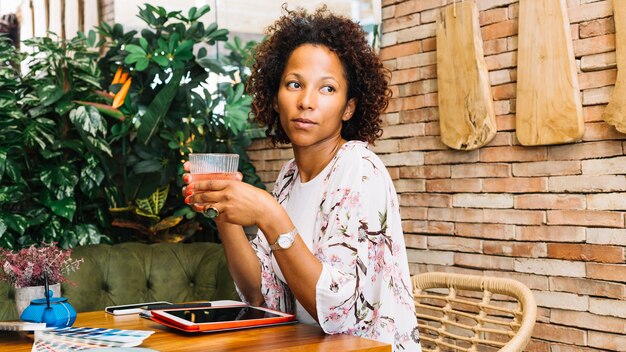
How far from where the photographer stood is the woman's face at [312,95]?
174 centimetres

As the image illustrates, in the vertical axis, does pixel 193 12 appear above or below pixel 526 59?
above

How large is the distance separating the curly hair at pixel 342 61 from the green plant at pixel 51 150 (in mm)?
1484

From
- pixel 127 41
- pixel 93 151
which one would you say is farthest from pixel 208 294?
pixel 127 41

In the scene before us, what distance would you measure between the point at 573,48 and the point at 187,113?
74.1 inches

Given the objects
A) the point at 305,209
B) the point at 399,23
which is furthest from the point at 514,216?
the point at 305,209

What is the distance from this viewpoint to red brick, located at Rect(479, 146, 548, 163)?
8.48 ft

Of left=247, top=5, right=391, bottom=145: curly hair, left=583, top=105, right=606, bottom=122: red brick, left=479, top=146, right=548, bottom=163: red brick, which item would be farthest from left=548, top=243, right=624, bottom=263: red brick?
left=247, top=5, right=391, bottom=145: curly hair

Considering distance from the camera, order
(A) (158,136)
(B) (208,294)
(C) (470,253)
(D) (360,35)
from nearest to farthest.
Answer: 1. (D) (360,35)
2. (C) (470,253)
3. (B) (208,294)
4. (A) (158,136)

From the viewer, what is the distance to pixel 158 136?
3.53 metres

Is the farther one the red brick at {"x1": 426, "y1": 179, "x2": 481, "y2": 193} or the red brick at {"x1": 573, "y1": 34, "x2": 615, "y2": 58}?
the red brick at {"x1": 426, "y1": 179, "x2": 481, "y2": 193}

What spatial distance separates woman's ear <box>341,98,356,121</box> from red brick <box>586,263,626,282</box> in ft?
3.67

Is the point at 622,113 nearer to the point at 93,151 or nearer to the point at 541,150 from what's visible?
the point at 541,150

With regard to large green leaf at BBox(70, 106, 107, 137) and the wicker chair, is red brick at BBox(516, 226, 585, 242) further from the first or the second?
large green leaf at BBox(70, 106, 107, 137)

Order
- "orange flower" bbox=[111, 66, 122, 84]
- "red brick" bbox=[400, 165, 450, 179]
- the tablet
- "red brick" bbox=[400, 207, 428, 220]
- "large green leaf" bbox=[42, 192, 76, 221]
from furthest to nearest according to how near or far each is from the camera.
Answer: "orange flower" bbox=[111, 66, 122, 84]
"large green leaf" bbox=[42, 192, 76, 221]
"red brick" bbox=[400, 207, 428, 220]
"red brick" bbox=[400, 165, 450, 179]
the tablet
